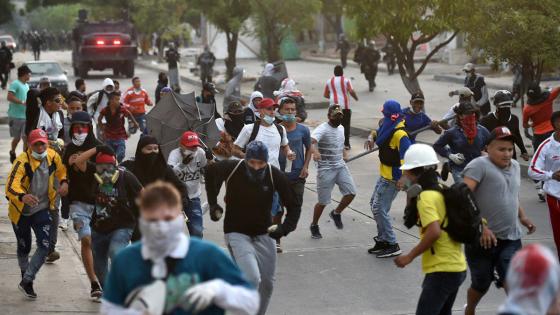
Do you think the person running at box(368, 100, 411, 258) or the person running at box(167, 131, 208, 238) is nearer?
the person running at box(167, 131, 208, 238)

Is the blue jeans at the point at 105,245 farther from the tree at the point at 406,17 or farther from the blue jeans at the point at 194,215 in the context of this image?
the tree at the point at 406,17

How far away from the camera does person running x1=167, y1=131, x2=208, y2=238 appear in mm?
11328

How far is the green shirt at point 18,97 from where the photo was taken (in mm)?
19250

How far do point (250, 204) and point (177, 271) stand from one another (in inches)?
140

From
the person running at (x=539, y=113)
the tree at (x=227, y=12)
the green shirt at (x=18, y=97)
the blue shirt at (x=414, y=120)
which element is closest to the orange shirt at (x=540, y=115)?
the person running at (x=539, y=113)

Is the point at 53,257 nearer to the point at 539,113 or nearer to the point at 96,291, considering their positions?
the point at 96,291

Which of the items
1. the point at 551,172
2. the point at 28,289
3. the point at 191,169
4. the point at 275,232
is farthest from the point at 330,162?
the point at 275,232

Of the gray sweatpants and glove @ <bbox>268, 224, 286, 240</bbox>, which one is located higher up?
glove @ <bbox>268, 224, 286, 240</bbox>

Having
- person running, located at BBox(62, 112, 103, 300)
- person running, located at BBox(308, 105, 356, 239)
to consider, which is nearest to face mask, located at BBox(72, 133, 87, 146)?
person running, located at BBox(62, 112, 103, 300)

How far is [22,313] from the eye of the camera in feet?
32.6

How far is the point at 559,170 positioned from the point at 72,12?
94.2 metres

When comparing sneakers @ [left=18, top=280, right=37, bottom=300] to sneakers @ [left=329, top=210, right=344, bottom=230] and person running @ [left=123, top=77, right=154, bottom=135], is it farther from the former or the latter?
person running @ [left=123, top=77, right=154, bottom=135]

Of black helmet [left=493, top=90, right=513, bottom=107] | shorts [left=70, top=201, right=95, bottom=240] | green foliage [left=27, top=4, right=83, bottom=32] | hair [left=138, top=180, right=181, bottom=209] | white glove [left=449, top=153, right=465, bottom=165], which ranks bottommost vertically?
green foliage [left=27, top=4, right=83, bottom=32]

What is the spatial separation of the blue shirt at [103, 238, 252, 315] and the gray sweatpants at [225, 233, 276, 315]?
10.4 feet
